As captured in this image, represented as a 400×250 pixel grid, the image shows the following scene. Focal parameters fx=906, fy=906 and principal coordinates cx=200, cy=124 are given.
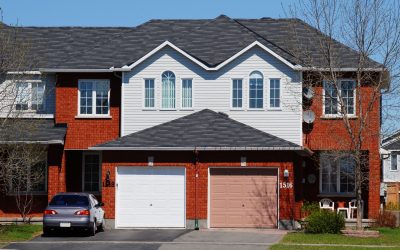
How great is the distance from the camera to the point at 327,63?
3400cm

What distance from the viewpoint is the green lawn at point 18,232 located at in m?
30.3

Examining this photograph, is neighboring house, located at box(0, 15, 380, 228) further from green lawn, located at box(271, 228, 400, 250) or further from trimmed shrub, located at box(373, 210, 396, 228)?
green lawn, located at box(271, 228, 400, 250)

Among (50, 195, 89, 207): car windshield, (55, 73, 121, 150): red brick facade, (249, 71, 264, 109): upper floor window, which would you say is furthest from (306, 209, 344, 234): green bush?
(55, 73, 121, 150): red brick facade

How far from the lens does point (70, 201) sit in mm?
31562

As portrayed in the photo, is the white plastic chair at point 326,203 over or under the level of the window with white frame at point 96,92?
under

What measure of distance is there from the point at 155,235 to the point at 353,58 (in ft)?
38.3

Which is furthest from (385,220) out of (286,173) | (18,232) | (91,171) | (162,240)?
(18,232)

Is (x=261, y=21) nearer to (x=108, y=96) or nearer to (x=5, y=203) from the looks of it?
(x=108, y=96)

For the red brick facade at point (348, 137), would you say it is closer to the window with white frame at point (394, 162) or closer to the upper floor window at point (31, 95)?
the upper floor window at point (31, 95)

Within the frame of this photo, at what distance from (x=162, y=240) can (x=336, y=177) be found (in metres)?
11.6

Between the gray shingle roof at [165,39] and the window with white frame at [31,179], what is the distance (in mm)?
4385

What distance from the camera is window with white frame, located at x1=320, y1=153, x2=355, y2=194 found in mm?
38812

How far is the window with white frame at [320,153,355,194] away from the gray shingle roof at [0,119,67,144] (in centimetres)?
1121

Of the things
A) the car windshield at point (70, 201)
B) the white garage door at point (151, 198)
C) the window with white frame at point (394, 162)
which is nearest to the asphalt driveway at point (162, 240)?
the white garage door at point (151, 198)
